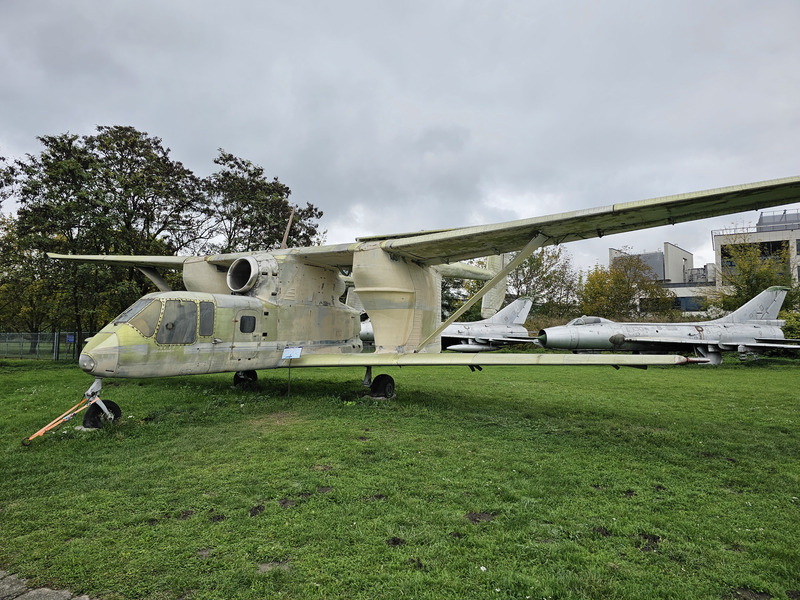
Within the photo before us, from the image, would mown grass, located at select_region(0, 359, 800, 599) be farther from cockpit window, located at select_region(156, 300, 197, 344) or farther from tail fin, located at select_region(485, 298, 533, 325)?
tail fin, located at select_region(485, 298, 533, 325)

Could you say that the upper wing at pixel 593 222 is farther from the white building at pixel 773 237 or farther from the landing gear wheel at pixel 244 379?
the white building at pixel 773 237

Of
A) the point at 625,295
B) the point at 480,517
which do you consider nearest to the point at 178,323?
the point at 480,517

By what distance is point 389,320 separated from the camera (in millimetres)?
9836

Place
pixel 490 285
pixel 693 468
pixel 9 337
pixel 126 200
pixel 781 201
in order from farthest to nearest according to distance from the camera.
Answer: pixel 9 337, pixel 126 200, pixel 490 285, pixel 781 201, pixel 693 468

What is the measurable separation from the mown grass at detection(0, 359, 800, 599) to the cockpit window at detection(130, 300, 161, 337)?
1620 mm

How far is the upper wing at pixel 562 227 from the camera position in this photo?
5770 mm

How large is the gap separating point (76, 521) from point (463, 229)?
744cm

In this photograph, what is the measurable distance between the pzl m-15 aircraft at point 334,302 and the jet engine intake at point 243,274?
3 centimetres

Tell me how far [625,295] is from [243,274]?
3603cm

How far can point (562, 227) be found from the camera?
7.57 metres

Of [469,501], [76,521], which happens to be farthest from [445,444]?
[76,521]

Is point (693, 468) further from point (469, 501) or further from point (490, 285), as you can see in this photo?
point (490, 285)

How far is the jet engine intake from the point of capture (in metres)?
9.73

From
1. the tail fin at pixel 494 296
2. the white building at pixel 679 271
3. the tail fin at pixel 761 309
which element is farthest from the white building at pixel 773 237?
the tail fin at pixel 494 296
